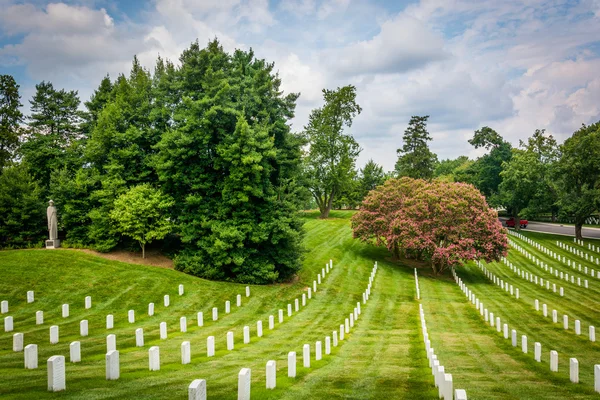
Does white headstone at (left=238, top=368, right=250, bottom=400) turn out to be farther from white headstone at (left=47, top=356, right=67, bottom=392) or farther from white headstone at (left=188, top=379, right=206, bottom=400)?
white headstone at (left=47, top=356, right=67, bottom=392)

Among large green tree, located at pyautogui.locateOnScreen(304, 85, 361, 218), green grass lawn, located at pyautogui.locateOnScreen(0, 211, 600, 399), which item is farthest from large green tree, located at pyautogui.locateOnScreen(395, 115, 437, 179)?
green grass lawn, located at pyautogui.locateOnScreen(0, 211, 600, 399)

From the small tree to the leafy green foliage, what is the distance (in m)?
7.79

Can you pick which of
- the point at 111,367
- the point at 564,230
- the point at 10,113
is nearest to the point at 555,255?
the point at 564,230

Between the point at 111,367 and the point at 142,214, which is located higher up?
the point at 142,214

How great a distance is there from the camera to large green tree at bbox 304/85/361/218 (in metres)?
68.2

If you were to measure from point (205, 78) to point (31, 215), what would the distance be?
17.9 meters

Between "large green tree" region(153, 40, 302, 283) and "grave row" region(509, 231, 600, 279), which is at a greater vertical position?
"large green tree" region(153, 40, 302, 283)

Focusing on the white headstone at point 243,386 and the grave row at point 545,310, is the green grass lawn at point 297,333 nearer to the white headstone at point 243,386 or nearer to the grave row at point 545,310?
the grave row at point 545,310

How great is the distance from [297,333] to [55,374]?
561 inches

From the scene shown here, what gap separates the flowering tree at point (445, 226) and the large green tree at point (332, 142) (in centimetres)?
2255

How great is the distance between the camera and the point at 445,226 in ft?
135

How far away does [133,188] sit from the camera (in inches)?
1286

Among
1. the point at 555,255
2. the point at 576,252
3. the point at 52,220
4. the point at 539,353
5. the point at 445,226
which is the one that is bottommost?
the point at 555,255

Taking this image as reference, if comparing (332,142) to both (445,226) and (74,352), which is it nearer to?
(445,226)
